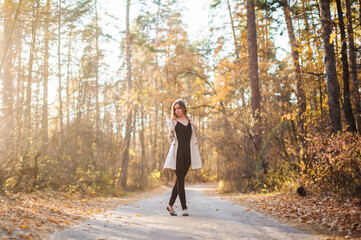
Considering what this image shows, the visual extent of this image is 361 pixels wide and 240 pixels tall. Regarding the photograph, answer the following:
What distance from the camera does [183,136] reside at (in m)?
6.46

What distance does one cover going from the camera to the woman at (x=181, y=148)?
6312mm

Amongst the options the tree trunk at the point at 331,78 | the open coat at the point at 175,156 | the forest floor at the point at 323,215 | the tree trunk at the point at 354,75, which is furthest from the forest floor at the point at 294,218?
the tree trunk at the point at 354,75

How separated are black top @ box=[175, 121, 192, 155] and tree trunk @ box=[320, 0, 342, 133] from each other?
3.96 m

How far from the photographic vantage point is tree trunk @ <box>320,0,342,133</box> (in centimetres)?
799

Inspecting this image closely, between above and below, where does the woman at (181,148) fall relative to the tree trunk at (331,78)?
below

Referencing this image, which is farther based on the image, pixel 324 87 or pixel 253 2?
pixel 253 2

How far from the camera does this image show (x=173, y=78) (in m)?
23.6

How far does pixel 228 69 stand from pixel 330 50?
35.7ft

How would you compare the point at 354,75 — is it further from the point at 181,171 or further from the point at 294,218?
the point at 181,171

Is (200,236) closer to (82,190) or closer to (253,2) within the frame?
(82,190)

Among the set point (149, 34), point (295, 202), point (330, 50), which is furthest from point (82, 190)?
point (149, 34)

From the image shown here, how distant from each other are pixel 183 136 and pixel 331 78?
448 cm

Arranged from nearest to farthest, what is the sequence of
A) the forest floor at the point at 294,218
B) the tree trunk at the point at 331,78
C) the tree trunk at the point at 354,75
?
the forest floor at the point at 294,218
the tree trunk at the point at 354,75
the tree trunk at the point at 331,78

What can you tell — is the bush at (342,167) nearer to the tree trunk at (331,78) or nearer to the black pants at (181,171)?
the tree trunk at (331,78)
